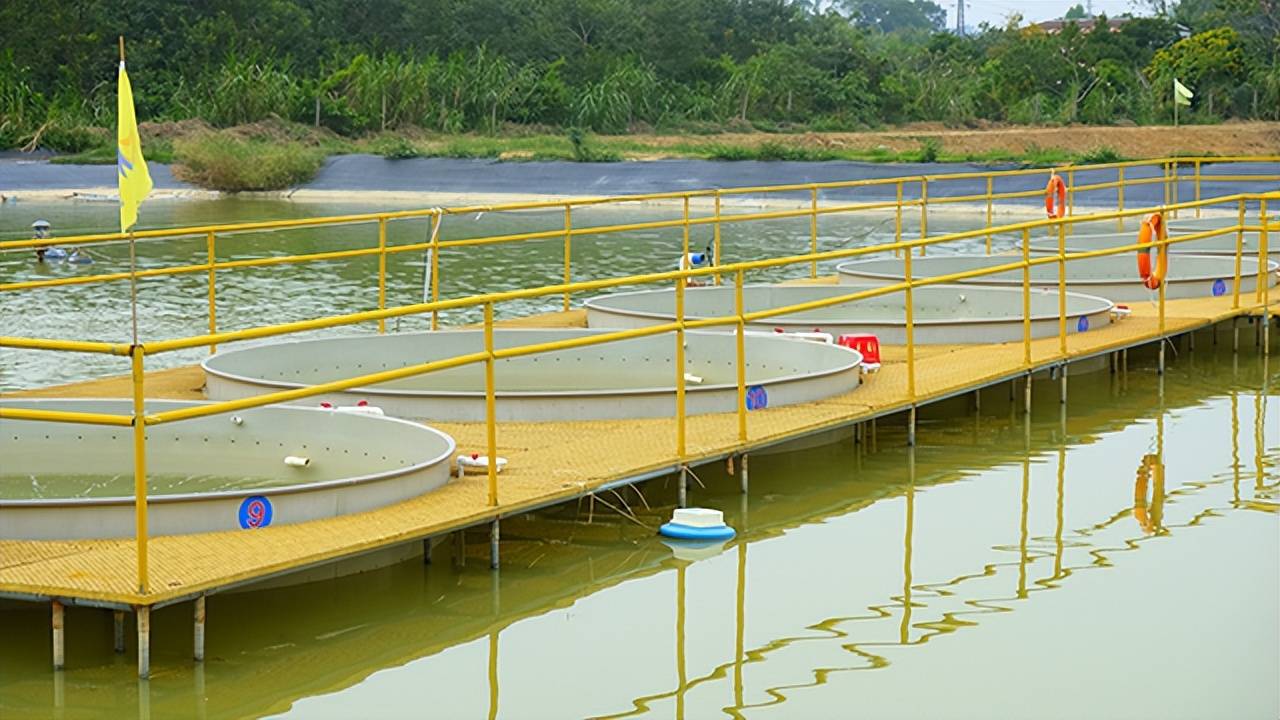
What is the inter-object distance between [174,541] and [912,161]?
119 ft

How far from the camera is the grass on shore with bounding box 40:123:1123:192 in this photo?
144ft

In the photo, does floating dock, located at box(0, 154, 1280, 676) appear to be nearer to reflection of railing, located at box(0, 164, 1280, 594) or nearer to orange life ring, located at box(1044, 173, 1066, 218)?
reflection of railing, located at box(0, 164, 1280, 594)

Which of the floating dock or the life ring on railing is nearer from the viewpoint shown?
the floating dock

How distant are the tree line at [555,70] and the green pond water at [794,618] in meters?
41.5

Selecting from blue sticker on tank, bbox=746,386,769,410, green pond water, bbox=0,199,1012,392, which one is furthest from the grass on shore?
blue sticker on tank, bbox=746,386,769,410

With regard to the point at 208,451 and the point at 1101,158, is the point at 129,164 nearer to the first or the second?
the point at 208,451

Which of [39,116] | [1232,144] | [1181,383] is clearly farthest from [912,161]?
[1181,383]

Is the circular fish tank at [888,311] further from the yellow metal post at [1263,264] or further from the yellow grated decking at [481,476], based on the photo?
the yellow metal post at [1263,264]

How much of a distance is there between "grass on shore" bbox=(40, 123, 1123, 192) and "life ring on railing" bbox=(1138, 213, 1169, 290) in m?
25.9

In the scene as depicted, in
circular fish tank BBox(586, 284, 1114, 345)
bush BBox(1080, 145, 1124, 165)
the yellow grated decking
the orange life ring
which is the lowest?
the yellow grated decking

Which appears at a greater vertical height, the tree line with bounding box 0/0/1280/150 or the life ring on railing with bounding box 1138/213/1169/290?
the tree line with bounding box 0/0/1280/150

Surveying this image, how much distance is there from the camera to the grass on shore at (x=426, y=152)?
43.8 m

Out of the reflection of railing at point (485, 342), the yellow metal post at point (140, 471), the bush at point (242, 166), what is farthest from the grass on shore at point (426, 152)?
the yellow metal post at point (140, 471)

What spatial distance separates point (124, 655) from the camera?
7.77 metres
